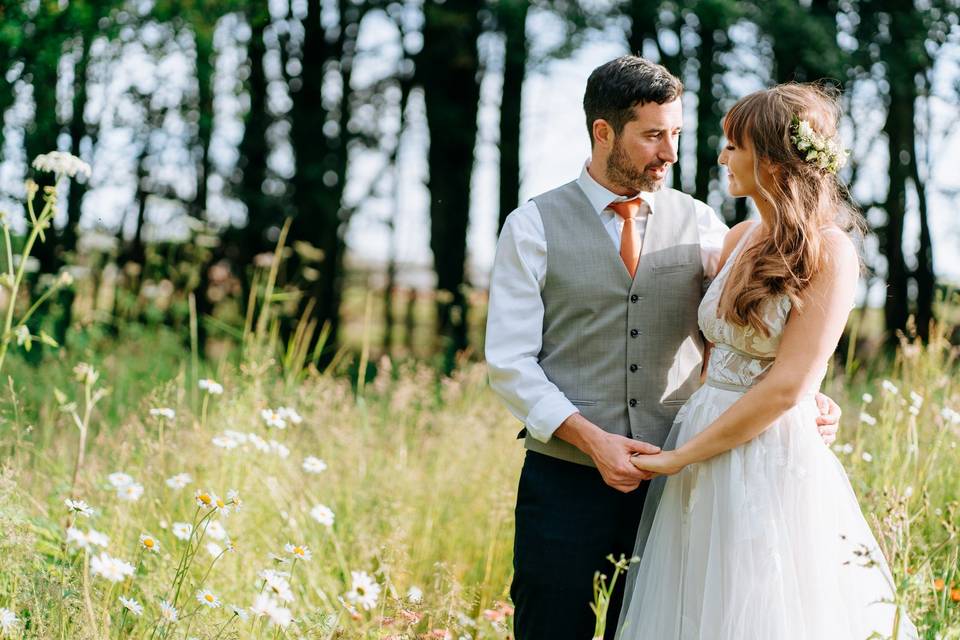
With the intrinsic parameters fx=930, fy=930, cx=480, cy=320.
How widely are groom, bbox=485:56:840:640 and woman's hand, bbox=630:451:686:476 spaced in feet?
0.50

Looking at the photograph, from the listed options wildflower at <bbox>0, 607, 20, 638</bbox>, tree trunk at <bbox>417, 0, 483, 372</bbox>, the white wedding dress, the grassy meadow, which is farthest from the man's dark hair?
tree trunk at <bbox>417, 0, 483, 372</bbox>

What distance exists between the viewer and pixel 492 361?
2473mm

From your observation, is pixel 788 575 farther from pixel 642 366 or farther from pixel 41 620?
pixel 41 620

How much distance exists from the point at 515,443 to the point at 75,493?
6.44ft

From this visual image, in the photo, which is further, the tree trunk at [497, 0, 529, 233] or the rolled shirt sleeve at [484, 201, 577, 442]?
the tree trunk at [497, 0, 529, 233]

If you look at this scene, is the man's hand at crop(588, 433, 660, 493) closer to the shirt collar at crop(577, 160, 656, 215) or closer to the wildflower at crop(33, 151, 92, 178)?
the shirt collar at crop(577, 160, 656, 215)

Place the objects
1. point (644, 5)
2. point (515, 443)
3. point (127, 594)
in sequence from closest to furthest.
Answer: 1. point (127, 594)
2. point (515, 443)
3. point (644, 5)

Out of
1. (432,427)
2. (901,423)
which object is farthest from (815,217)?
(432,427)

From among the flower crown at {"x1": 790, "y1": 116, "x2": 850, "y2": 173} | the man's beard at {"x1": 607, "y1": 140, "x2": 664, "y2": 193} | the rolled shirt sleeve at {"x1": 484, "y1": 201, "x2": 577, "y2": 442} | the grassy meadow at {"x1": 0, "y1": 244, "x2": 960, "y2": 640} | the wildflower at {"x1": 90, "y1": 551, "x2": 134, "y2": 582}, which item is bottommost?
the grassy meadow at {"x1": 0, "y1": 244, "x2": 960, "y2": 640}

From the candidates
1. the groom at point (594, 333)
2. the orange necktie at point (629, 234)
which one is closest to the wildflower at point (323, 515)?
the groom at point (594, 333)

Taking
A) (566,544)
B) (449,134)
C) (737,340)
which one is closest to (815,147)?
(737,340)

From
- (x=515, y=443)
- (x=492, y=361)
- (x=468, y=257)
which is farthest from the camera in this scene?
(x=468, y=257)

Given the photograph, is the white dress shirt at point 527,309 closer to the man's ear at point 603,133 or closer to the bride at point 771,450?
the man's ear at point 603,133

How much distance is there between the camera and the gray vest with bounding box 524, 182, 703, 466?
247cm
